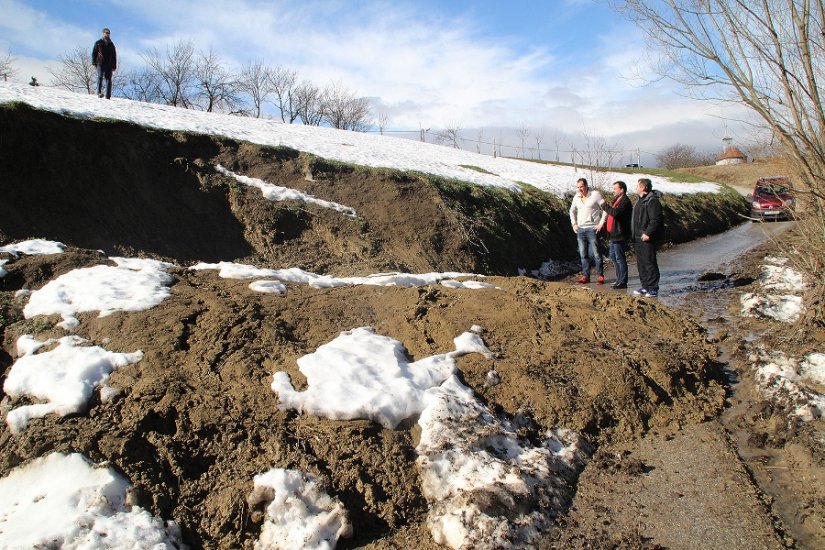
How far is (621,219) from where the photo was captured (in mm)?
8625

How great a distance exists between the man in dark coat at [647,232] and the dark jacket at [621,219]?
1.13 feet

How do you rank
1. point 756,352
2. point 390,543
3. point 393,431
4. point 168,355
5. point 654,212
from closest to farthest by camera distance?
point 390,543 → point 393,431 → point 168,355 → point 756,352 → point 654,212

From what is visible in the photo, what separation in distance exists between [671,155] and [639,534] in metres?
63.6

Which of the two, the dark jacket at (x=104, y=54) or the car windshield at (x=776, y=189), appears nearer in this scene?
the car windshield at (x=776, y=189)

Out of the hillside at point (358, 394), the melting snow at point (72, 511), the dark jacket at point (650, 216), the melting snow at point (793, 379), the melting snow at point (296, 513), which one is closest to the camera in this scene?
the melting snow at point (72, 511)

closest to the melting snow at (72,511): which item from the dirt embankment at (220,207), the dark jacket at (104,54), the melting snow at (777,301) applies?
the dirt embankment at (220,207)

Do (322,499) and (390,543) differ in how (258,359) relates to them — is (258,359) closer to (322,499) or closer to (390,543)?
(322,499)

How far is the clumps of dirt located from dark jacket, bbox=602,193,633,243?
2.44 m

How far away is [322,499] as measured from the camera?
3311 mm

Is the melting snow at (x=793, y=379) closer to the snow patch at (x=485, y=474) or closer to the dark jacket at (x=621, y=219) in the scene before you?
the snow patch at (x=485, y=474)

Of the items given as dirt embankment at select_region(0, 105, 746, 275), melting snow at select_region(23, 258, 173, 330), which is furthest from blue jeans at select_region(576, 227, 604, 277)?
melting snow at select_region(23, 258, 173, 330)

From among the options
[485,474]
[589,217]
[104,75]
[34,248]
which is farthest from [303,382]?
[104,75]

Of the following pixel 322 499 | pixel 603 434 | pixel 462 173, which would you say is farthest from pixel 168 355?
pixel 462 173

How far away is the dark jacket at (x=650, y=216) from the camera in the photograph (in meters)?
7.93
